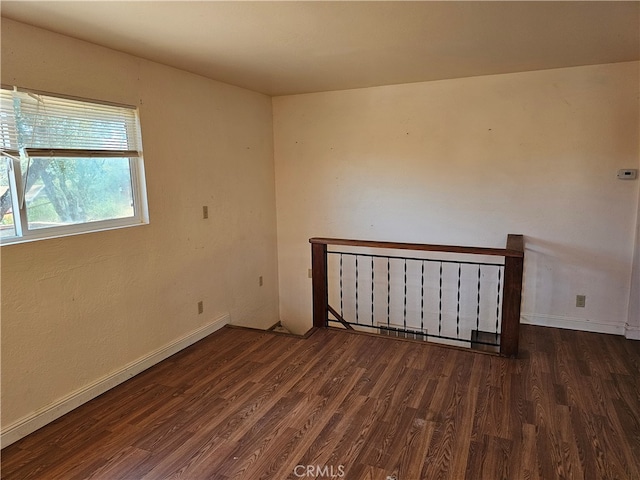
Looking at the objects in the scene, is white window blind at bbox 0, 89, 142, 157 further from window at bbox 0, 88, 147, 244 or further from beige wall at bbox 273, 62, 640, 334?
beige wall at bbox 273, 62, 640, 334

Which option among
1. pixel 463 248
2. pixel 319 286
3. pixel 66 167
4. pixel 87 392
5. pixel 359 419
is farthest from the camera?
pixel 319 286

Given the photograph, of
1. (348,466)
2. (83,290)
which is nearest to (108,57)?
(83,290)

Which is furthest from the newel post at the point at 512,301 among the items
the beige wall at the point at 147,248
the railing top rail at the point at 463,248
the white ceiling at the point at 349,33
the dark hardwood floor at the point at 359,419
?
the beige wall at the point at 147,248

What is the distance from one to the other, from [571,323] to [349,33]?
335cm

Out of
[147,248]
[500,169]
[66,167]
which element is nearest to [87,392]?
[147,248]

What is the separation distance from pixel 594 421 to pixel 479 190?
7.45 feet

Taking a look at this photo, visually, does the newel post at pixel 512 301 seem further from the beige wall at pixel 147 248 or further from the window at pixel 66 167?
the window at pixel 66 167

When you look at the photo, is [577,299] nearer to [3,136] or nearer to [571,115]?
[571,115]

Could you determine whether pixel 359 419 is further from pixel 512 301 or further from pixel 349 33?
pixel 349 33

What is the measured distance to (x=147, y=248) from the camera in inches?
126

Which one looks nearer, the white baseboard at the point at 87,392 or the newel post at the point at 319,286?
the white baseboard at the point at 87,392

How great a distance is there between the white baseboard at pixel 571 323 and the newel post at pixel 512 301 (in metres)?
0.92

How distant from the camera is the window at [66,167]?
7.70 ft

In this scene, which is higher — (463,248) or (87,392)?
(463,248)
